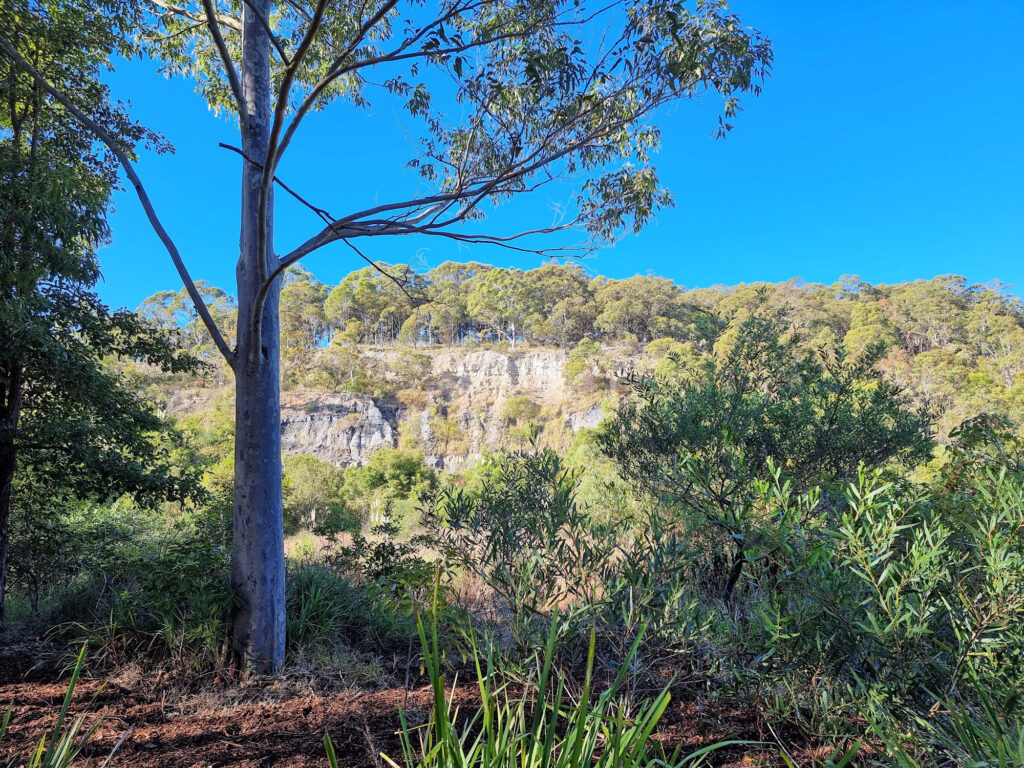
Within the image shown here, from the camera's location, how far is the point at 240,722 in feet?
7.72

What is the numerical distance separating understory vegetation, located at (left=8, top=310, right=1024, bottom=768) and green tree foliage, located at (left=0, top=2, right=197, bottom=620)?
28.1 inches

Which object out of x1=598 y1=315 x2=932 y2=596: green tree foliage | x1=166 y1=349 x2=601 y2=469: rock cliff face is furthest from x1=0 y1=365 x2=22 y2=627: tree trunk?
x1=166 y1=349 x2=601 y2=469: rock cliff face

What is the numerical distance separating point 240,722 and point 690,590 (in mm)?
2070

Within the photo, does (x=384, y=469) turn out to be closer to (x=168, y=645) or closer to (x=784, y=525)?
(x=168, y=645)

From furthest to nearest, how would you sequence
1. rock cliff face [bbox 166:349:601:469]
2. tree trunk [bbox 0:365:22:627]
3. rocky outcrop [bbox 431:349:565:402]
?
rocky outcrop [bbox 431:349:565:402]
rock cliff face [bbox 166:349:601:469]
tree trunk [bbox 0:365:22:627]

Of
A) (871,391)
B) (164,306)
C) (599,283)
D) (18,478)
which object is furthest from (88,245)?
(599,283)

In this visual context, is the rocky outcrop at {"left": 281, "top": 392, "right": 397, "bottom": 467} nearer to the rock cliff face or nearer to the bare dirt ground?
the rock cliff face

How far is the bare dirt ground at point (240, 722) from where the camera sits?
6.37 ft

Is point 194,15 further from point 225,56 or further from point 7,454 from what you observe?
point 7,454

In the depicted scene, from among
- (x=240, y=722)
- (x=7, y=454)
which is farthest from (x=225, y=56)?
(x=7, y=454)

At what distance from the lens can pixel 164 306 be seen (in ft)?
106

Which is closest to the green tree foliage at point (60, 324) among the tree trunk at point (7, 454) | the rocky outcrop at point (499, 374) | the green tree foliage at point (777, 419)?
the tree trunk at point (7, 454)

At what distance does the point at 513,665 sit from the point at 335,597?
2.48 meters

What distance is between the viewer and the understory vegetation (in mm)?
1384
